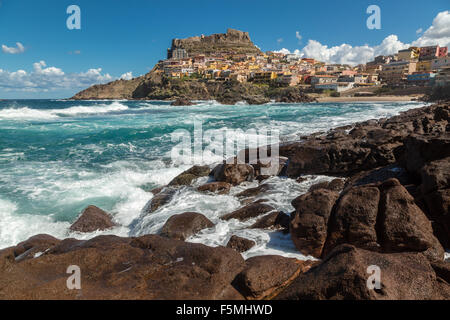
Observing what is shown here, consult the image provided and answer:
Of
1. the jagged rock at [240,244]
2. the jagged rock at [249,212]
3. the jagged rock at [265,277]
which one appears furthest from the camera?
the jagged rock at [249,212]

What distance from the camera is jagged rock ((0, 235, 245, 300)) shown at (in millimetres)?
3049

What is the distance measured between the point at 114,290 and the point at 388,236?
4144 millimetres

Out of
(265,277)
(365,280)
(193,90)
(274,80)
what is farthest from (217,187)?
(274,80)

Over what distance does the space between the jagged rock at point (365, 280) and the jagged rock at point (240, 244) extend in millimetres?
2074

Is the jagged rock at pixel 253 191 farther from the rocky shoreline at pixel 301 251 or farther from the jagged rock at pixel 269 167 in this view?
the rocky shoreline at pixel 301 251

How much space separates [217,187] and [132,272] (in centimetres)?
591

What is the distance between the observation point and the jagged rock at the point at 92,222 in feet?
23.3

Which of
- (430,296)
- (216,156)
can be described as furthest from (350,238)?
(216,156)

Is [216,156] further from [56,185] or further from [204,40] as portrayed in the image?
[204,40]

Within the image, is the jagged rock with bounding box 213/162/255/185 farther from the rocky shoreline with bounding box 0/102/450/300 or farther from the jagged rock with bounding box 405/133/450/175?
the jagged rock with bounding box 405/133/450/175

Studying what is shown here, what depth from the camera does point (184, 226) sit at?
20.6ft

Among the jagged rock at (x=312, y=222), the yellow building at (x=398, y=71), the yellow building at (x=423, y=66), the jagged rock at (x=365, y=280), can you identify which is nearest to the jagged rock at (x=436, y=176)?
the jagged rock at (x=312, y=222)

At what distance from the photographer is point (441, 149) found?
6.27 meters

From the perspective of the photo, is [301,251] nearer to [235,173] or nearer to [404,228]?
[404,228]
